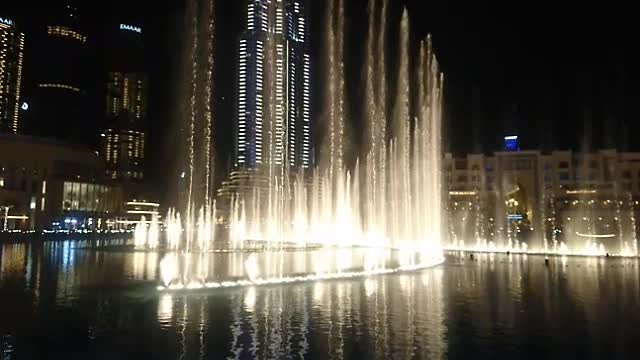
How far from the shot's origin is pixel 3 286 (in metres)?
16.9

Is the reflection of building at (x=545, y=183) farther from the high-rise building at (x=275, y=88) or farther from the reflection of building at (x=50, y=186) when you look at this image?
the reflection of building at (x=50, y=186)

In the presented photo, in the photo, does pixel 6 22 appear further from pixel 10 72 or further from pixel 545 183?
pixel 545 183

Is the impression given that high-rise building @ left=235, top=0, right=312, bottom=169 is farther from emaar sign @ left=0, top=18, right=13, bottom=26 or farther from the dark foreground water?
emaar sign @ left=0, top=18, right=13, bottom=26

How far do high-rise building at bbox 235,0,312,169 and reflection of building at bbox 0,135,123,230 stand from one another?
43.7 meters

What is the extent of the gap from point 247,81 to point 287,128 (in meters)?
8.14

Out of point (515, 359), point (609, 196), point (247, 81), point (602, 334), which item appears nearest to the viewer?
point (515, 359)

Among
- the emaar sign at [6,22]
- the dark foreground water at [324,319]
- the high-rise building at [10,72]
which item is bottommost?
the dark foreground water at [324,319]

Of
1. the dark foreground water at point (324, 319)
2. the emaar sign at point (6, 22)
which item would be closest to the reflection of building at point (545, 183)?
the dark foreground water at point (324, 319)

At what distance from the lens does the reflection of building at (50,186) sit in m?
84.4

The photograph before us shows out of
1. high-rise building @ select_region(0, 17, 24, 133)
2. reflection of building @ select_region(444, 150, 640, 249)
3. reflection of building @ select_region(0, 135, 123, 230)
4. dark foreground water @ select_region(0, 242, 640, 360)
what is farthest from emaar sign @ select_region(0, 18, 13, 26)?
dark foreground water @ select_region(0, 242, 640, 360)

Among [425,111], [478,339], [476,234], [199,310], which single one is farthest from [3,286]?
[476,234]

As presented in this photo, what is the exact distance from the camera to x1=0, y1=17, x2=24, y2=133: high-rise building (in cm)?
13750

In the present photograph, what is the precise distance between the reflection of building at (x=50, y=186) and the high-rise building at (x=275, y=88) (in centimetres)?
4369

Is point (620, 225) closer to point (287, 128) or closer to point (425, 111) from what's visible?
point (425, 111)
